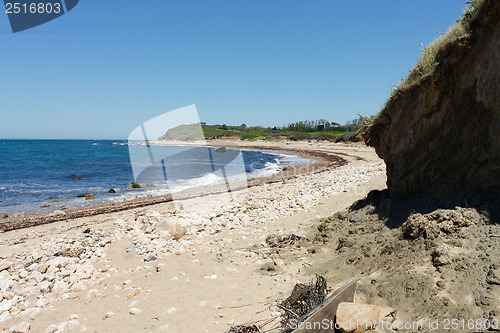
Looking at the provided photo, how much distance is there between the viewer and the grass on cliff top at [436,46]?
4.74 metres

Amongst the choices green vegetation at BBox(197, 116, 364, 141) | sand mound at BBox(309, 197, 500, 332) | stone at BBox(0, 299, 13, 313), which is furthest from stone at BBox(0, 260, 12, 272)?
green vegetation at BBox(197, 116, 364, 141)

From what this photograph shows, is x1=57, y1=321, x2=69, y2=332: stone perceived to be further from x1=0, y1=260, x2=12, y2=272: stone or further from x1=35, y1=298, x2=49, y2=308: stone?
x1=0, y1=260, x2=12, y2=272: stone

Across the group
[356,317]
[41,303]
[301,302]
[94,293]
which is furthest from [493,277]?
[41,303]

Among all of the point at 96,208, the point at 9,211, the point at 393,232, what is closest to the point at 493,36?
the point at 393,232

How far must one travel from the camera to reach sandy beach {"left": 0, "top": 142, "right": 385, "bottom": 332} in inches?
165

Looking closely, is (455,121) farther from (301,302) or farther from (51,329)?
(51,329)

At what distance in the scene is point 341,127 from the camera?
78.6 meters

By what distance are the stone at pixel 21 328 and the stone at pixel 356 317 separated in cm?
431

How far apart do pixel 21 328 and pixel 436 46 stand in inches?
322

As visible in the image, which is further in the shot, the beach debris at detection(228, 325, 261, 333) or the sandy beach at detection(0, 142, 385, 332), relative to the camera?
the sandy beach at detection(0, 142, 385, 332)

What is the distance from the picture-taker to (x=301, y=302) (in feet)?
12.4

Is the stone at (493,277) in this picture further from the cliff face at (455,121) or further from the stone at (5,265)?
the stone at (5,265)

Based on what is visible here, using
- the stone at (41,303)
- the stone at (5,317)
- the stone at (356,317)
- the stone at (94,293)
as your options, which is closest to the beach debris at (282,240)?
the stone at (356,317)

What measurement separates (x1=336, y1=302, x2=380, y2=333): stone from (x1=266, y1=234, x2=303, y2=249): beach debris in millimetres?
3214
